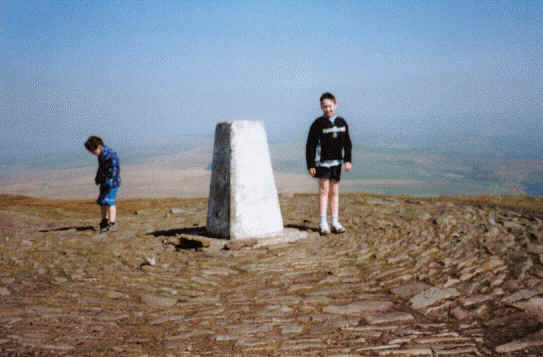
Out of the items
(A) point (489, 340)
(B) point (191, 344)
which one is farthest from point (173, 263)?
(A) point (489, 340)

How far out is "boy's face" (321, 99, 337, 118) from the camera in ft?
23.9

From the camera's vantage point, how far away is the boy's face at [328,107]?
7.30m

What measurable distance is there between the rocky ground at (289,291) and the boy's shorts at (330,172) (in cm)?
106

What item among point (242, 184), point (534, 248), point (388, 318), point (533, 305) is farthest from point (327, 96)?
point (533, 305)

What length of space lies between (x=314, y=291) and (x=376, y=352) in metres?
1.63

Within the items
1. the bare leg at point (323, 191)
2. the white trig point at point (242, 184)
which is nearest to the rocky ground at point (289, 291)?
the white trig point at point (242, 184)

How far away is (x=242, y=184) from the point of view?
7.19 meters

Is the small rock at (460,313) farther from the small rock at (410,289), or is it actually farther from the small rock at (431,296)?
the small rock at (410,289)

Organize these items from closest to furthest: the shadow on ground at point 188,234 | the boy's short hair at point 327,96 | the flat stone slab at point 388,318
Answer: the flat stone slab at point 388,318 → the shadow on ground at point 188,234 → the boy's short hair at point 327,96

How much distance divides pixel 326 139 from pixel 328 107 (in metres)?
0.55

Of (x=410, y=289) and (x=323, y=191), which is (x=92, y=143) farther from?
(x=410, y=289)

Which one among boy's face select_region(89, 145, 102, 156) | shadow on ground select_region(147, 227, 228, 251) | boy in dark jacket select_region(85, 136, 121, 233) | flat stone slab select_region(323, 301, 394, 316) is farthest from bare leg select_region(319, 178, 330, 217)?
boy's face select_region(89, 145, 102, 156)

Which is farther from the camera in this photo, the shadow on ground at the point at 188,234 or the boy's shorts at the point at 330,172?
the boy's shorts at the point at 330,172

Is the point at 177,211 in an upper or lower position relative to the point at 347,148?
lower
